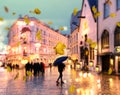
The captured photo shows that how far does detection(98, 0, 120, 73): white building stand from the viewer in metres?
47.3

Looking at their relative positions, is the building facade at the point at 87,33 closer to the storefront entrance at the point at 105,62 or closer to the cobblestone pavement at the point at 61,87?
the storefront entrance at the point at 105,62

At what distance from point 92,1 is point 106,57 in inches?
551

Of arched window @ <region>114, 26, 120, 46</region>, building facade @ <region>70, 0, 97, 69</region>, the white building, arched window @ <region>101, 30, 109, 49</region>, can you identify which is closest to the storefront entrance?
the white building

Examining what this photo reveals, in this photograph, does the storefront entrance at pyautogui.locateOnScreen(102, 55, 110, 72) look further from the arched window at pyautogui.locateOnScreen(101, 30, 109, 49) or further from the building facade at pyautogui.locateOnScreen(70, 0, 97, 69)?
the building facade at pyautogui.locateOnScreen(70, 0, 97, 69)

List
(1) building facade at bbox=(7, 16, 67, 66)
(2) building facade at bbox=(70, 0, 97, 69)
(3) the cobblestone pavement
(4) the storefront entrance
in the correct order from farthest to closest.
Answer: (1) building facade at bbox=(7, 16, 67, 66) < (2) building facade at bbox=(70, 0, 97, 69) < (4) the storefront entrance < (3) the cobblestone pavement

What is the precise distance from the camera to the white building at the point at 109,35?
47.3 m

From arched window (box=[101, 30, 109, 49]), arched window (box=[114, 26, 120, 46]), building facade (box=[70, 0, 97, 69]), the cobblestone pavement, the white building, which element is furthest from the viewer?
building facade (box=[70, 0, 97, 69])

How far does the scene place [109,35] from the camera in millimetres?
50594

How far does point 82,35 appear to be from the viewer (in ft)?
246

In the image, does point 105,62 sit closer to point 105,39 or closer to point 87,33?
point 105,39

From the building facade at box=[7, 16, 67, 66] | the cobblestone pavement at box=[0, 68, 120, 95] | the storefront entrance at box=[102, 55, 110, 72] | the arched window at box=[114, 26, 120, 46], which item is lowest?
the cobblestone pavement at box=[0, 68, 120, 95]

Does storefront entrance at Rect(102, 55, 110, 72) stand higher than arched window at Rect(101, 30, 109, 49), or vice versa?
arched window at Rect(101, 30, 109, 49)

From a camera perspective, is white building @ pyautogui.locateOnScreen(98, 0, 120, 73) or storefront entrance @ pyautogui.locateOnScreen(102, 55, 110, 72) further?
storefront entrance @ pyautogui.locateOnScreen(102, 55, 110, 72)

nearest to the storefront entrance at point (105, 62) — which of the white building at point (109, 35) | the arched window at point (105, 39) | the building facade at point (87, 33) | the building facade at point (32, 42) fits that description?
the white building at point (109, 35)
